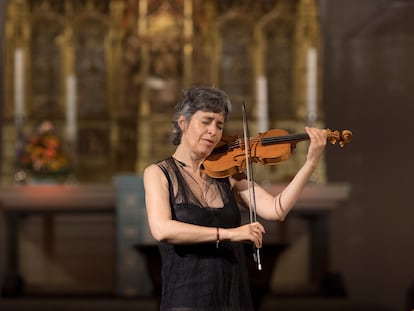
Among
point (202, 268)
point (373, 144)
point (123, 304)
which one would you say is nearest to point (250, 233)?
point (202, 268)

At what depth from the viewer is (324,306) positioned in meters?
7.46

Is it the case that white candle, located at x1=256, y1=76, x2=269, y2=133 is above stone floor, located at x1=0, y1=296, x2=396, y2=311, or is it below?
above

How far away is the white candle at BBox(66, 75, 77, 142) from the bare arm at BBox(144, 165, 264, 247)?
5.31 metres

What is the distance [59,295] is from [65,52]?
6.85ft

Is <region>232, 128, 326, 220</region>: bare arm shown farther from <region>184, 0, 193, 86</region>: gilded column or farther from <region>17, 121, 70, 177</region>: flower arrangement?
<region>184, 0, 193, 86</region>: gilded column

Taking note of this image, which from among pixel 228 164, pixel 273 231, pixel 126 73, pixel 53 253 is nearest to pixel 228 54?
pixel 126 73

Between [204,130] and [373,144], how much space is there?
258 inches

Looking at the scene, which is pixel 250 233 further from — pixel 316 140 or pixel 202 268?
pixel 316 140

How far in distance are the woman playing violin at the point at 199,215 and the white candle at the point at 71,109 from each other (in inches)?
206

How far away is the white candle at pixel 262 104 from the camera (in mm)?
8008

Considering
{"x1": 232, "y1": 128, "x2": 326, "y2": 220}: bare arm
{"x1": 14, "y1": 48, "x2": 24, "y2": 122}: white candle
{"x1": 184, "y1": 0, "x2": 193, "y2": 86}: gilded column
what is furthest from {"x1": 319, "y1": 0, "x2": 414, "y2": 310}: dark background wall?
{"x1": 232, "y1": 128, "x2": 326, "y2": 220}: bare arm

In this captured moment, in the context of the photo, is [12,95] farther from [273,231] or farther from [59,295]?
[273,231]

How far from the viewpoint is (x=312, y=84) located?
799 cm

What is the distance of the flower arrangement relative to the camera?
7.97 m
